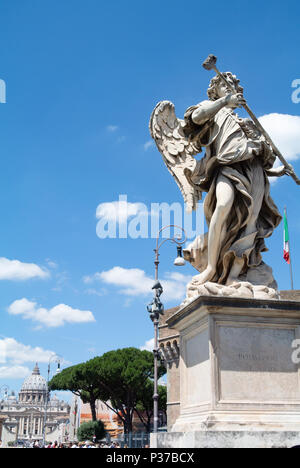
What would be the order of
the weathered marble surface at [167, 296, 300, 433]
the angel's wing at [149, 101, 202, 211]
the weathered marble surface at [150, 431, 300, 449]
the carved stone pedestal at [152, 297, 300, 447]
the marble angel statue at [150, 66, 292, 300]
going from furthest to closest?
the angel's wing at [149, 101, 202, 211] < the marble angel statue at [150, 66, 292, 300] < the weathered marble surface at [167, 296, 300, 433] < the carved stone pedestal at [152, 297, 300, 447] < the weathered marble surface at [150, 431, 300, 449]

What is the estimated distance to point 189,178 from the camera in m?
6.27

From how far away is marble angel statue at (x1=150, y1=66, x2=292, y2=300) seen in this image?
18.1ft

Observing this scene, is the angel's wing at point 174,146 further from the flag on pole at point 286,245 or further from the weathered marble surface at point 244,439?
the flag on pole at point 286,245

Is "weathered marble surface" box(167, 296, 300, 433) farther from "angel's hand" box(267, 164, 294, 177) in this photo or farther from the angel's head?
the angel's head

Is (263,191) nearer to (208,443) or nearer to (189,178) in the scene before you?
(189,178)

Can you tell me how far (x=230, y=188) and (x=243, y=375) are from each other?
6.71 feet

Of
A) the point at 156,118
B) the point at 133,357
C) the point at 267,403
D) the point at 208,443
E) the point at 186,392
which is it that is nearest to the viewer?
the point at 208,443

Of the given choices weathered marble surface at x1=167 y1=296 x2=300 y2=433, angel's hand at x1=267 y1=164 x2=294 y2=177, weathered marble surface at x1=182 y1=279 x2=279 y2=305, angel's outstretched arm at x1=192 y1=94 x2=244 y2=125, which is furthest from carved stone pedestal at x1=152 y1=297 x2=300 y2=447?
angel's outstretched arm at x1=192 y1=94 x2=244 y2=125

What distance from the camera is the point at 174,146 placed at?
6.95 m

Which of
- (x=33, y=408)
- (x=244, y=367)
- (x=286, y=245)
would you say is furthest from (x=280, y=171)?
(x=33, y=408)

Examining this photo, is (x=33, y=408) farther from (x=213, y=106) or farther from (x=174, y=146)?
(x=213, y=106)

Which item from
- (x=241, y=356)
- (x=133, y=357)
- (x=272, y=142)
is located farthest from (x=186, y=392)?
(x=133, y=357)

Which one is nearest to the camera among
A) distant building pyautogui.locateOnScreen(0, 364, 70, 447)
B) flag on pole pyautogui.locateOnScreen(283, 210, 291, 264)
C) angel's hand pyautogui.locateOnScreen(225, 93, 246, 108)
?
angel's hand pyautogui.locateOnScreen(225, 93, 246, 108)

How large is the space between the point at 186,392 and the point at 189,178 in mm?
2582
